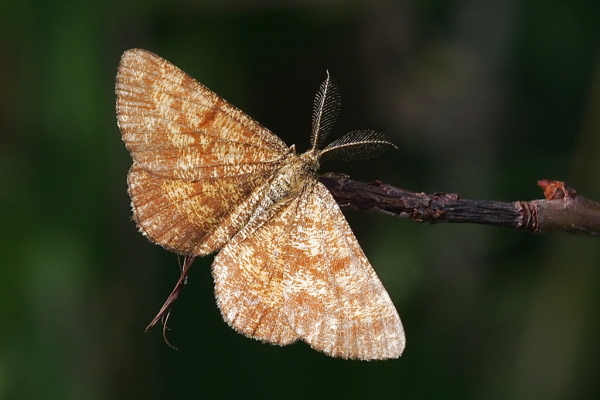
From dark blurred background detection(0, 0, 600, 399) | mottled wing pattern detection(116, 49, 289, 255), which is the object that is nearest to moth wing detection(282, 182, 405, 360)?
mottled wing pattern detection(116, 49, 289, 255)

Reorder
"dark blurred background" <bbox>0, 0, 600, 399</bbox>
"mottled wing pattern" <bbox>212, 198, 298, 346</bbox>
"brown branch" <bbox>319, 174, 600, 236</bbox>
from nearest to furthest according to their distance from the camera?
"brown branch" <bbox>319, 174, 600, 236</bbox>, "mottled wing pattern" <bbox>212, 198, 298, 346</bbox>, "dark blurred background" <bbox>0, 0, 600, 399</bbox>

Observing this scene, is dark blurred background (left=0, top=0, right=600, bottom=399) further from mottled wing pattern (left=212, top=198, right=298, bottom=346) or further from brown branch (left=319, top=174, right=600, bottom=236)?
brown branch (left=319, top=174, right=600, bottom=236)

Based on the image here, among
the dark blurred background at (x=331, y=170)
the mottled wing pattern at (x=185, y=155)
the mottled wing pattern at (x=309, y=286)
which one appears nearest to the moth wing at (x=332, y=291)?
the mottled wing pattern at (x=309, y=286)

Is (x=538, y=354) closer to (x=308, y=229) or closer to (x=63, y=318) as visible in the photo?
(x=308, y=229)

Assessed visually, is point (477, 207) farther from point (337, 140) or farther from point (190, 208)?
point (190, 208)

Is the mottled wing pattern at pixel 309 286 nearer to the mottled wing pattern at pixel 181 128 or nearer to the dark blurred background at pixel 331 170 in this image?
the mottled wing pattern at pixel 181 128

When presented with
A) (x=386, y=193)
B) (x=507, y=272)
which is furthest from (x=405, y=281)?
A: (x=386, y=193)
